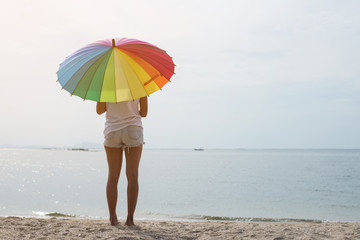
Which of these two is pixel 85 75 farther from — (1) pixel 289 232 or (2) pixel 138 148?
(1) pixel 289 232

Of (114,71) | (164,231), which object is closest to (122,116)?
(114,71)

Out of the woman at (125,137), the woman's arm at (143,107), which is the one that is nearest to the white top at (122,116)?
the woman at (125,137)

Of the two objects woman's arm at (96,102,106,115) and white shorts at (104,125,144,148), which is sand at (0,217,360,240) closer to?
white shorts at (104,125,144,148)

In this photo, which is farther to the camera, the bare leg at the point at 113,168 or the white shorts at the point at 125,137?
the bare leg at the point at 113,168

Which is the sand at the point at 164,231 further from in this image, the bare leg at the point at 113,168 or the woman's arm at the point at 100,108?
the woman's arm at the point at 100,108

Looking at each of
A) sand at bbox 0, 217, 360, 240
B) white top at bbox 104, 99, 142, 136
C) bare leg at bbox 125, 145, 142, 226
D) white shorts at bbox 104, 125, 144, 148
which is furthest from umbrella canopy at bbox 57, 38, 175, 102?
sand at bbox 0, 217, 360, 240

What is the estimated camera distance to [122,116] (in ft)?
15.9

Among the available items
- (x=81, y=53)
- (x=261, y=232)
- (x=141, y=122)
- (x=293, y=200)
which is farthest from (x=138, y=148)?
(x=293, y=200)

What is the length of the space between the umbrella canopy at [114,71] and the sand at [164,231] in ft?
5.41

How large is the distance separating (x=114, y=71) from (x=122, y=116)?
615 mm

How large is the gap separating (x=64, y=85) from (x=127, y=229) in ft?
6.34

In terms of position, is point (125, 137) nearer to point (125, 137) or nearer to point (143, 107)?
point (125, 137)

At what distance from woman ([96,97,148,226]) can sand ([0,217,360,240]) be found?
0.44m

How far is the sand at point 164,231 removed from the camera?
182 inches
